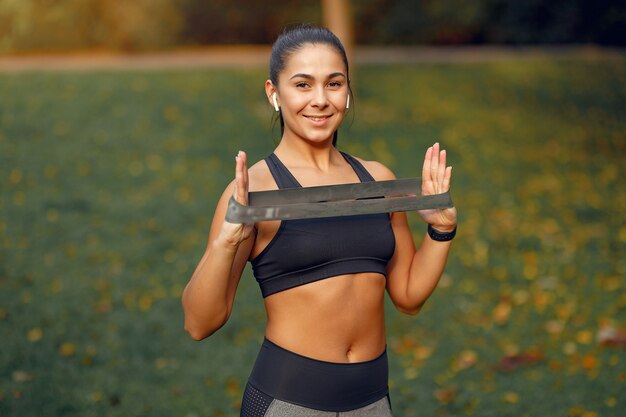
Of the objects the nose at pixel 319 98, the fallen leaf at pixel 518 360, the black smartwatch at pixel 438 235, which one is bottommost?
the fallen leaf at pixel 518 360

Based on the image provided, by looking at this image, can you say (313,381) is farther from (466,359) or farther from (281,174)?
(466,359)

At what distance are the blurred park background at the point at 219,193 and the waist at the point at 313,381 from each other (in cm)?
76

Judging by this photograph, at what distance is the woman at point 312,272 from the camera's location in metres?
2.48

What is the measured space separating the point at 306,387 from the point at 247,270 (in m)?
5.78

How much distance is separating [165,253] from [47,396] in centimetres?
328

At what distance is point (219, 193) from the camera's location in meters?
10.7

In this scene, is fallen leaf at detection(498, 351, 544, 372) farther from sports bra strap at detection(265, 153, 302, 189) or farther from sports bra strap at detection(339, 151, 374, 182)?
sports bra strap at detection(265, 153, 302, 189)

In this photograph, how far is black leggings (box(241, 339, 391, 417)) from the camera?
2518 millimetres

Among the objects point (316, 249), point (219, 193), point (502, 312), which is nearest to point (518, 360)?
point (502, 312)

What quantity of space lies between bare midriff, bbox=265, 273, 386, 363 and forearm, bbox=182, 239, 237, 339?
0.17 metres

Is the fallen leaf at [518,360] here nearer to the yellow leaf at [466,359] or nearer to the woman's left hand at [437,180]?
the yellow leaf at [466,359]

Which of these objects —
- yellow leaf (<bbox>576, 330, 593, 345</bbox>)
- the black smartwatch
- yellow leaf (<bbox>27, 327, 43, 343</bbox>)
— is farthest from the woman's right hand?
yellow leaf (<bbox>576, 330, 593, 345</bbox>)

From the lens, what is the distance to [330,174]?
266cm

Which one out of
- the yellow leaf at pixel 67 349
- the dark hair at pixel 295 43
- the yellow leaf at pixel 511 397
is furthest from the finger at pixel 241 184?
the yellow leaf at pixel 67 349
